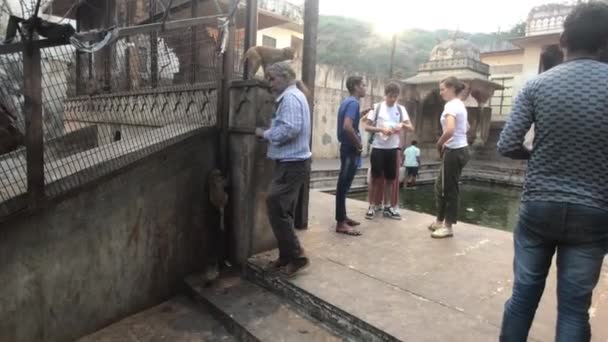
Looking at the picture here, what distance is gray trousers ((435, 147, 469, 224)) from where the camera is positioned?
400cm

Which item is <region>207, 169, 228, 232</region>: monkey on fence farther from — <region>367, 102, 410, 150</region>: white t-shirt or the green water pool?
the green water pool

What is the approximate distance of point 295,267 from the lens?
3193 mm

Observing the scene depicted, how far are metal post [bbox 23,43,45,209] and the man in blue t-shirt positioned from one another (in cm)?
268

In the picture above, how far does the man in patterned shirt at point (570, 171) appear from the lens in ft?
5.56

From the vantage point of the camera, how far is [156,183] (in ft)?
10.9

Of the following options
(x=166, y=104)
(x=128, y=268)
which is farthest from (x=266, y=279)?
(x=166, y=104)

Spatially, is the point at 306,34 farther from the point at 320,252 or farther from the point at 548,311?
the point at 548,311

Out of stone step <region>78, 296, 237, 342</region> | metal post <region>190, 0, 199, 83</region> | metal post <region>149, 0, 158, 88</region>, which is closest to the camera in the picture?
stone step <region>78, 296, 237, 342</region>

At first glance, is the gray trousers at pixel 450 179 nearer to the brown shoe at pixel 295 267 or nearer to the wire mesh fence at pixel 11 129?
the brown shoe at pixel 295 267

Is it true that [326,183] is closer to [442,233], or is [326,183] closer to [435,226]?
[435,226]

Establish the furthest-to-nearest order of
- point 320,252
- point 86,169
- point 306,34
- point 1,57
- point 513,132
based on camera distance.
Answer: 1. point 306,34
2. point 320,252
3. point 86,169
4. point 1,57
5. point 513,132

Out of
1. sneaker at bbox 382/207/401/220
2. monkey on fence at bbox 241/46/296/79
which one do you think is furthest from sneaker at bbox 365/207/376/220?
monkey on fence at bbox 241/46/296/79

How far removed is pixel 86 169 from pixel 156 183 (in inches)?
23.1

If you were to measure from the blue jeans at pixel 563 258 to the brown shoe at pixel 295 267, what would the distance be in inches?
64.8
